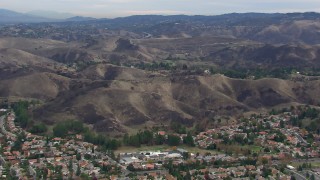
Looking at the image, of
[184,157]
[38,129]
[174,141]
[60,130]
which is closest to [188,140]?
[174,141]

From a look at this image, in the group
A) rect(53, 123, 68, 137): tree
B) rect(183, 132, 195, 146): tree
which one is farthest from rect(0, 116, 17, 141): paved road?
rect(183, 132, 195, 146): tree

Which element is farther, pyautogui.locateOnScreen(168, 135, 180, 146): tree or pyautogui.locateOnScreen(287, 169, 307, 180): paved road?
pyautogui.locateOnScreen(168, 135, 180, 146): tree

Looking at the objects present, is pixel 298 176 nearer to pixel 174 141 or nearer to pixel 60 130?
pixel 174 141

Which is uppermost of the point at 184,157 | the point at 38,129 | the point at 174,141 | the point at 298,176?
the point at 298,176

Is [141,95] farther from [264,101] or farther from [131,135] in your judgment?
[264,101]

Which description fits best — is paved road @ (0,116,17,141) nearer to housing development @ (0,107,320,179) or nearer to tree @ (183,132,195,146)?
housing development @ (0,107,320,179)

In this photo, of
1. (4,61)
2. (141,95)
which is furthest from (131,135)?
(4,61)

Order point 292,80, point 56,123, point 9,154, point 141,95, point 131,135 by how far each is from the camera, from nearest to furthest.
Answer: point 9,154, point 131,135, point 56,123, point 141,95, point 292,80

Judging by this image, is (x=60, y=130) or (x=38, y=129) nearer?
(x=60, y=130)

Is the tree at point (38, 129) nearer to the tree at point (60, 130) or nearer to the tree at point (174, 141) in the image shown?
the tree at point (60, 130)

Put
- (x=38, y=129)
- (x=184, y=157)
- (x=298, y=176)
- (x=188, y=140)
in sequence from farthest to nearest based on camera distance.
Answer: (x=38, y=129) → (x=188, y=140) → (x=184, y=157) → (x=298, y=176)

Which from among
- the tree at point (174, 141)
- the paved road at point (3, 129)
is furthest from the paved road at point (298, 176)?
the paved road at point (3, 129)
